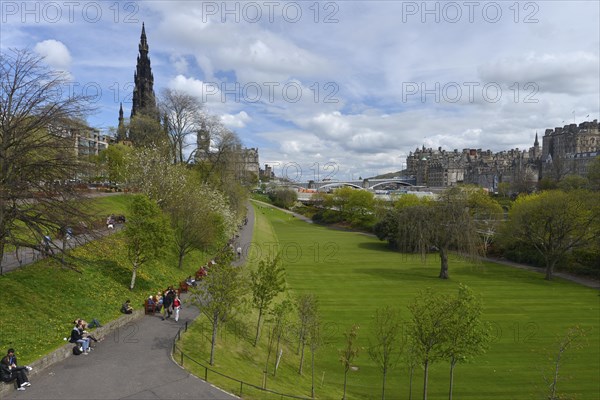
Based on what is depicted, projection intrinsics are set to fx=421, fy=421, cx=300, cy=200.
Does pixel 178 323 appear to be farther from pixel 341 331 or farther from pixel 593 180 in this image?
pixel 593 180

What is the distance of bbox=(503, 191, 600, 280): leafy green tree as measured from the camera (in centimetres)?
4381

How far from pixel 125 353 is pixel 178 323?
4405 mm

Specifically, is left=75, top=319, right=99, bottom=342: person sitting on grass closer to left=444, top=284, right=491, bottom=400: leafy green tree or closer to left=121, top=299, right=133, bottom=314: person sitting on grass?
left=121, top=299, right=133, bottom=314: person sitting on grass

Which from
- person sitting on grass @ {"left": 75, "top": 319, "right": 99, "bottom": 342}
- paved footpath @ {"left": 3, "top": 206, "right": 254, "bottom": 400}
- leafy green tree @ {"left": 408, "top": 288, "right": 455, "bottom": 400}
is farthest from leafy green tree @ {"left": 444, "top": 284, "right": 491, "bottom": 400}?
person sitting on grass @ {"left": 75, "top": 319, "right": 99, "bottom": 342}

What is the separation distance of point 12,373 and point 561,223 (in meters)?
48.3

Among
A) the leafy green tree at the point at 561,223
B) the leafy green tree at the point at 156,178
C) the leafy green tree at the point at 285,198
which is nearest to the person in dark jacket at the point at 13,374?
the leafy green tree at the point at 156,178

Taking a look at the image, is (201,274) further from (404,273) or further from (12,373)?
(404,273)

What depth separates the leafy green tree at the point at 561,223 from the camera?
43.8 metres

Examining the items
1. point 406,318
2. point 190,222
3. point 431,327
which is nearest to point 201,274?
point 190,222

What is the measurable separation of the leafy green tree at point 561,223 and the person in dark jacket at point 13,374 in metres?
44.2

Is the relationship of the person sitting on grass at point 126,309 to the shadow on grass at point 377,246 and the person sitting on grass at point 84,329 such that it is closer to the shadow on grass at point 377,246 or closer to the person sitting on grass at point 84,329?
the person sitting on grass at point 84,329

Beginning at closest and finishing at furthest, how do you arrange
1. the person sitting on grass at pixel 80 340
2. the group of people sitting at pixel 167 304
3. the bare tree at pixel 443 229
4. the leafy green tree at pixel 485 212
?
the person sitting on grass at pixel 80 340
the group of people sitting at pixel 167 304
the bare tree at pixel 443 229
the leafy green tree at pixel 485 212

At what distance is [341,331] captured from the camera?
24.7 meters

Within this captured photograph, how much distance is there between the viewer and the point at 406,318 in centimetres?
2728
